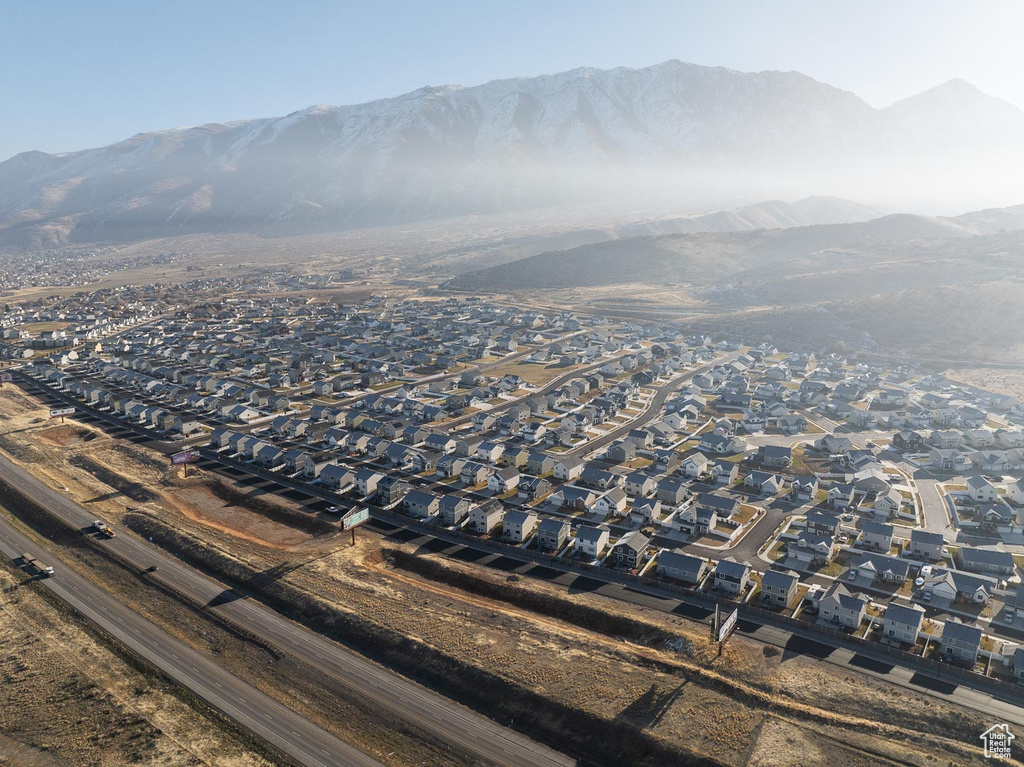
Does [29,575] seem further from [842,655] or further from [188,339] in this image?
[188,339]

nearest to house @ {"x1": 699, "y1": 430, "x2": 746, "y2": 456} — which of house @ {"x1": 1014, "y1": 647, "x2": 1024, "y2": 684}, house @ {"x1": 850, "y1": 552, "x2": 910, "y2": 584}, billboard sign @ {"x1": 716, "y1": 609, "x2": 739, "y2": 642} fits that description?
house @ {"x1": 850, "y1": 552, "x2": 910, "y2": 584}

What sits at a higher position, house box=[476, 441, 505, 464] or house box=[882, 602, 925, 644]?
house box=[476, 441, 505, 464]

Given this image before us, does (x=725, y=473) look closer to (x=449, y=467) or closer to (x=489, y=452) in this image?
(x=489, y=452)

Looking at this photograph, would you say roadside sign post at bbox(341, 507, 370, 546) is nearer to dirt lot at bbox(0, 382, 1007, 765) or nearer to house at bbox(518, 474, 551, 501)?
dirt lot at bbox(0, 382, 1007, 765)

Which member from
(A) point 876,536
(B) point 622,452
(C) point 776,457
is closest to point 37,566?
(B) point 622,452

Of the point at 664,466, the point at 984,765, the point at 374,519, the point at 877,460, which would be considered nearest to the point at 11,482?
the point at 374,519

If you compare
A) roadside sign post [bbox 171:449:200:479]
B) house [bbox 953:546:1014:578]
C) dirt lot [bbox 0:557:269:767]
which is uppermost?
roadside sign post [bbox 171:449:200:479]

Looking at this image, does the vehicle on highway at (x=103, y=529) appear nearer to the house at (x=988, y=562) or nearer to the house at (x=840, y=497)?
the house at (x=840, y=497)
